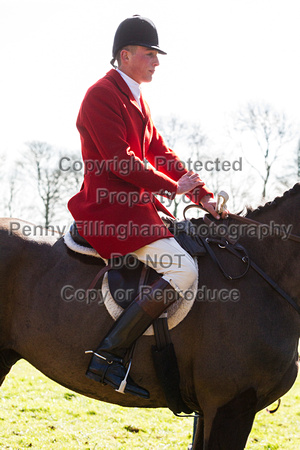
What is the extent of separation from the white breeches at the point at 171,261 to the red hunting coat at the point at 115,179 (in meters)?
0.07

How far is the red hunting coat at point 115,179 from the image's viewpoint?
333 cm

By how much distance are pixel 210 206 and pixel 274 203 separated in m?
0.56

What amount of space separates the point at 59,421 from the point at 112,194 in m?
4.32

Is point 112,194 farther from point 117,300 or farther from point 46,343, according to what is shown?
point 46,343

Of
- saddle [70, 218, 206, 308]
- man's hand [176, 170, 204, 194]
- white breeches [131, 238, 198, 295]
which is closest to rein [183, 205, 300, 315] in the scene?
saddle [70, 218, 206, 308]

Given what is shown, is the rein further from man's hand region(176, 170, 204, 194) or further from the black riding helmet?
the black riding helmet

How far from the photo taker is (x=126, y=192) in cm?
355

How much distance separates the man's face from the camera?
366 cm

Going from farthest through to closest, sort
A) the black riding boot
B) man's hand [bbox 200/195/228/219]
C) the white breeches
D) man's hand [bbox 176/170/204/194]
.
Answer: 1. man's hand [bbox 200/195/228/219]
2. man's hand [bbox 176/170/204/194]
3. the white breeches
4. the black riding boot

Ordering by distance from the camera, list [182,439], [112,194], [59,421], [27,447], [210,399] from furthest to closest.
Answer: [59,421] → [182,439] → [27,447] → [112,194] → [210,399]

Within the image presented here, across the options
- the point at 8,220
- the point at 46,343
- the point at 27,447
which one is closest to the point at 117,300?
the point at 46,343

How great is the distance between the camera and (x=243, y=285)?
3428mm

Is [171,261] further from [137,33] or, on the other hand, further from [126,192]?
[137,33]

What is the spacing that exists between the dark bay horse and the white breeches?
0.59 ft
